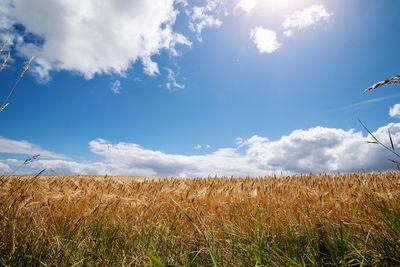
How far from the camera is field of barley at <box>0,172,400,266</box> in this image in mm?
1823

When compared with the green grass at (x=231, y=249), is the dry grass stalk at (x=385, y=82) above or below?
above

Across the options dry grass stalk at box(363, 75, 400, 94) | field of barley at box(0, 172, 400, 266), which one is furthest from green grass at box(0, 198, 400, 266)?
dry grass stalk at box(363, 75, 400, 94)

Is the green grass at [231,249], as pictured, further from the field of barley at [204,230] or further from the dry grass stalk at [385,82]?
the dry grass stalk at [385,82]

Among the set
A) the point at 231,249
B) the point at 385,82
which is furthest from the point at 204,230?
the point at 385,82

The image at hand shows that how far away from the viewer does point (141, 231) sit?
2.58 meters

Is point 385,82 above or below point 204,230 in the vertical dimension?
above

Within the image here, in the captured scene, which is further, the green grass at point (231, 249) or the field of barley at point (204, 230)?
the field of barley at point (204, 230)

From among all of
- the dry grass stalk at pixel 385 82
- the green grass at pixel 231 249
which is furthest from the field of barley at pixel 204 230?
the dry grass stalk at pixel 385 82

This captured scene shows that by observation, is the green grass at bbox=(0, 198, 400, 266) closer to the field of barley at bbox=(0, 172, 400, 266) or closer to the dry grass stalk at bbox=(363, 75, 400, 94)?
the field of barley at bbox=(0, 172, 400, 266)

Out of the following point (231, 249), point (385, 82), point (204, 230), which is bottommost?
point (231, 249)

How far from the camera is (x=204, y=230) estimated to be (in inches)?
75.0

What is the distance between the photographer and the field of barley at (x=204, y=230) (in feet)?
5.98

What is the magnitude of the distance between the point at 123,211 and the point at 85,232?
2.17 ft

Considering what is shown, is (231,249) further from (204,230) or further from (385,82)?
(385,82)
